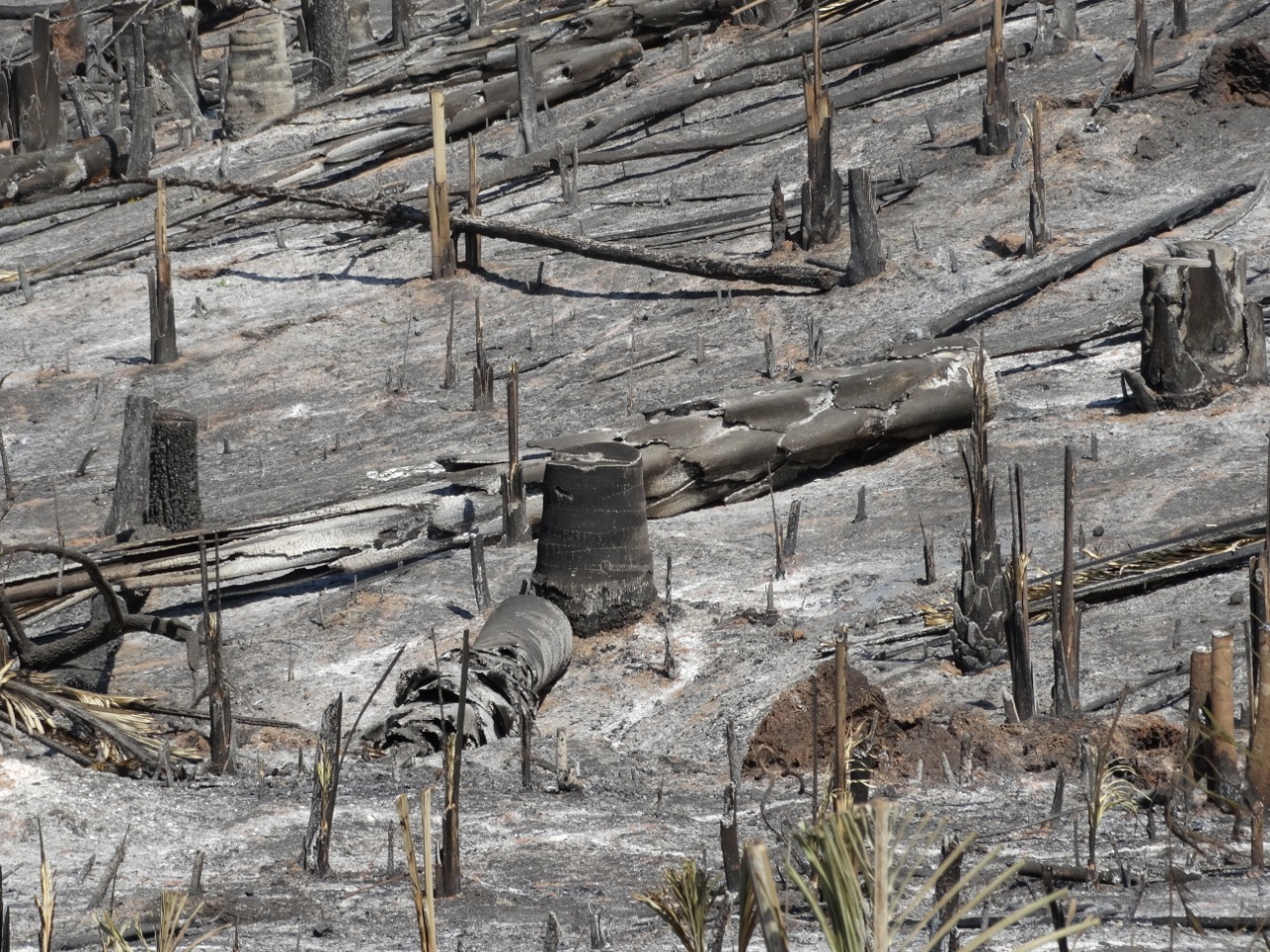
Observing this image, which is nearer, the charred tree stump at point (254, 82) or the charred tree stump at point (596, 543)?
the charred tree stump at point (596, 543)

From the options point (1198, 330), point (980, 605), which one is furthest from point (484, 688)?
point (1198, 330)

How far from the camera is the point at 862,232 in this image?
600 inches

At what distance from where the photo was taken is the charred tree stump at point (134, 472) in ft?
38.8

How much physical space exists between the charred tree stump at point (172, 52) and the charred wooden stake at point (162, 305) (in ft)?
27.5

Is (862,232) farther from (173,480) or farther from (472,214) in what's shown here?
(173,480)

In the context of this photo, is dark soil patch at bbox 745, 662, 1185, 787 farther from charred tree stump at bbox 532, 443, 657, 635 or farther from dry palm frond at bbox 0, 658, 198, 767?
dry palm frond at bbox 0, 658, 198, 767

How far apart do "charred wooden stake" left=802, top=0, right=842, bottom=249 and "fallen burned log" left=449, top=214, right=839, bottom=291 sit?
52 centimetres

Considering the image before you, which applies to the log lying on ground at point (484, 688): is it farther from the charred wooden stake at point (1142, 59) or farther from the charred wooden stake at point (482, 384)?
the charred wooden stake at point (1142, 59)

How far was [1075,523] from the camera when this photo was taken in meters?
10.2

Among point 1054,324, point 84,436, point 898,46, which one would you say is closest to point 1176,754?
point 1054,324

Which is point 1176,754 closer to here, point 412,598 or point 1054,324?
point 412,598

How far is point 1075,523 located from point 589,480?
279 centimetres

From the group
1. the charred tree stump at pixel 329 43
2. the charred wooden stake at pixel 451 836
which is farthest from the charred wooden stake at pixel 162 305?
the charred wooden stake at pixel 451 836

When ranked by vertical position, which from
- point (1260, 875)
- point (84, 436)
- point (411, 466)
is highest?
point (1260, 875)
